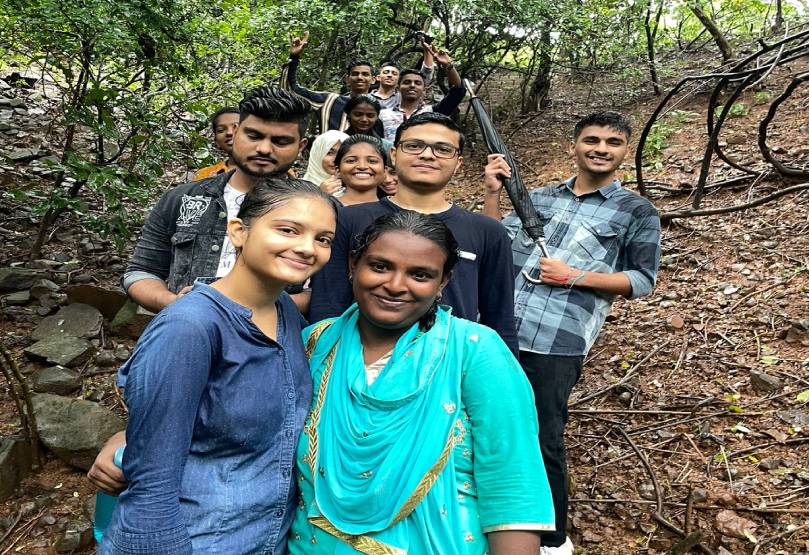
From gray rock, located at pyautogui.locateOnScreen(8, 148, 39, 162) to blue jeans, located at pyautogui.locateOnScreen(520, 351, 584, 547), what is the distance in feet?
24.4

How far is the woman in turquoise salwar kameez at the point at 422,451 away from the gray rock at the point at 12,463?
9.14ft

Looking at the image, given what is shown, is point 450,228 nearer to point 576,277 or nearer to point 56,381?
point 576,277

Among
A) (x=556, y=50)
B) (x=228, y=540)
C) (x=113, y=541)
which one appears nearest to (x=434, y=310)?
(x=228, y=540)

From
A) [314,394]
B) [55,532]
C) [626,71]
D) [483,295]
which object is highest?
[626,71]

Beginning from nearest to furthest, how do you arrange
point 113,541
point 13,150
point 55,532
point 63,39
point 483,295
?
point 113,541 → point 483,295 → point 55,532 → point 63,39 → point 13,150

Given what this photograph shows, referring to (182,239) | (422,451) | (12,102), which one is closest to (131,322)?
(182,239)

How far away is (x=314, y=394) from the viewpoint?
1.63 metres

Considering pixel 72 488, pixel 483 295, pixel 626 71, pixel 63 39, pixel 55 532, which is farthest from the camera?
pixel 626 71

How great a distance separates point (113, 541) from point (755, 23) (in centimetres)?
1206

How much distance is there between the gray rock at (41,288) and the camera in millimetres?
5289

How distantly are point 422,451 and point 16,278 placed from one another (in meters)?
5.36

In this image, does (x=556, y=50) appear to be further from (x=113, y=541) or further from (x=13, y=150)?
(x=113, y=541)

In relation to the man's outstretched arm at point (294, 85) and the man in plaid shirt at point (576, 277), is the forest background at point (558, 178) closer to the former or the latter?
the man in plaid shirt at point (576, 277)

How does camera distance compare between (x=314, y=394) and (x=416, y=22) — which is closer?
(x=314, y=394)
